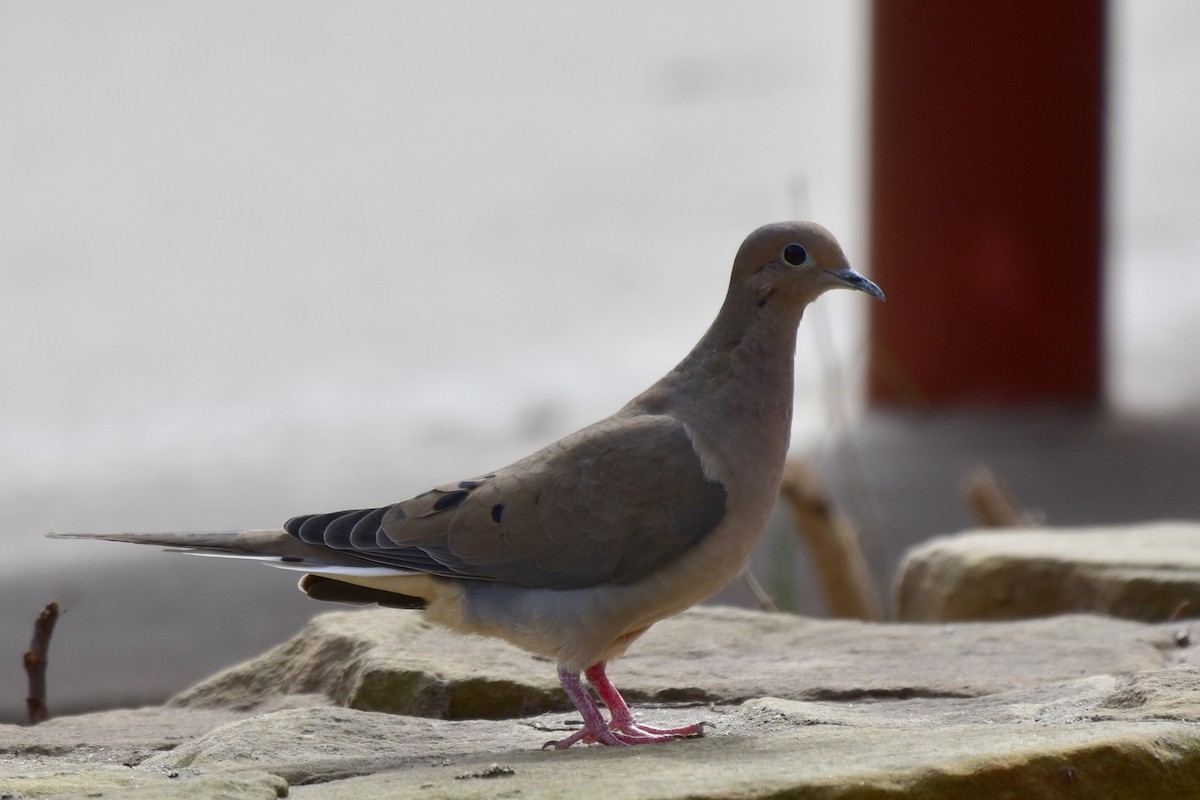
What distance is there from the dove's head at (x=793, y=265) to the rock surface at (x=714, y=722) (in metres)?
0.84

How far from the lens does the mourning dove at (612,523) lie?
321cm

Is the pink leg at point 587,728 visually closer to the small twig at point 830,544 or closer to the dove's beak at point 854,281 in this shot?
the dove's beak at point 854,281

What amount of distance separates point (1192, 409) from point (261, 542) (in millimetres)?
7936

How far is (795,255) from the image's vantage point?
10.9ft

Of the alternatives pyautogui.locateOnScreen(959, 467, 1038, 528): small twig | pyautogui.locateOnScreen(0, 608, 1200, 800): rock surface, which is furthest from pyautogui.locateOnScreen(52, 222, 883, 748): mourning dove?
pyautogui.locateOnScreen(959, 467, 1038, 528): small twig

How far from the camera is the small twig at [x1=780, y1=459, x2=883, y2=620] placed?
5.46 metres

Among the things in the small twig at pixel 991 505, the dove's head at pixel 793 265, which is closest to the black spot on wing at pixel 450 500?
the dove's head at pixel 793 265

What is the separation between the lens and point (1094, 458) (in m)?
8.71

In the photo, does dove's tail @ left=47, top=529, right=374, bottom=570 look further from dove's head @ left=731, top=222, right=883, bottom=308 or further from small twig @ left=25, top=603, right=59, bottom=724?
dove's head @ left=731, top=222, right=883, bottom=308

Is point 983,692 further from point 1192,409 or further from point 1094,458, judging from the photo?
point 1192,409

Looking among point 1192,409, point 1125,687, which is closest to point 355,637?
point 1125,687

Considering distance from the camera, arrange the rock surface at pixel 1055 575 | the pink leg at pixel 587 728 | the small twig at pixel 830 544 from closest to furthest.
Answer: the pink leg at pixel 587 728
the rock surface at pixel 1055 575
the small twig at pixel 830 544

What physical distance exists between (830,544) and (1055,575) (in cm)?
99

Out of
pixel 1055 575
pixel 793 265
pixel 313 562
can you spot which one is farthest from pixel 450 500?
pixel 1055 575
